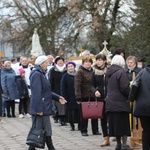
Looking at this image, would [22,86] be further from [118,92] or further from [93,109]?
[118,92]

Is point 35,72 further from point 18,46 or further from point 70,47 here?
point 18,46

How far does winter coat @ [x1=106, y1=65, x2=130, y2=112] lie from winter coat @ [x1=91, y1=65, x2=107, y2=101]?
3.91 feet

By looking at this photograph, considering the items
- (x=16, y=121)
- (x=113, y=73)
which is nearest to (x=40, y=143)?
(x=113, y=73)

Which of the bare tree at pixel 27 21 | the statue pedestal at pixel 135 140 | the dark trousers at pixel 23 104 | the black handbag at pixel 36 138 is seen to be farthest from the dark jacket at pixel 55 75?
the bare tree at pixel 27 21

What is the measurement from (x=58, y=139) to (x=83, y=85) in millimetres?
1371

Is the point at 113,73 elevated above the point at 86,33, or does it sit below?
below

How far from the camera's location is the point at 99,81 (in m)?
10.5

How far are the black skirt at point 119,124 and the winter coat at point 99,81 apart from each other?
1.27 meters

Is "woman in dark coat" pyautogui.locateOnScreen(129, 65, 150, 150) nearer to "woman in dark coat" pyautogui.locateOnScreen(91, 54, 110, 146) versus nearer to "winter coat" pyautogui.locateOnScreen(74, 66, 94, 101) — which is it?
"woman in dark coat" pyautogui.locateOnScreen(91, 54, 110, 146)

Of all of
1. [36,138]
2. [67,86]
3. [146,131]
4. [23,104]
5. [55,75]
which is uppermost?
[55,75]

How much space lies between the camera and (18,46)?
44.9 m

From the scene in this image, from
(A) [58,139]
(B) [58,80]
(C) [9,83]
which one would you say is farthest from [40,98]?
(C) [9,83]

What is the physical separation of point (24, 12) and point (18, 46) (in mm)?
3419

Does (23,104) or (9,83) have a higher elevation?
(9,83)
